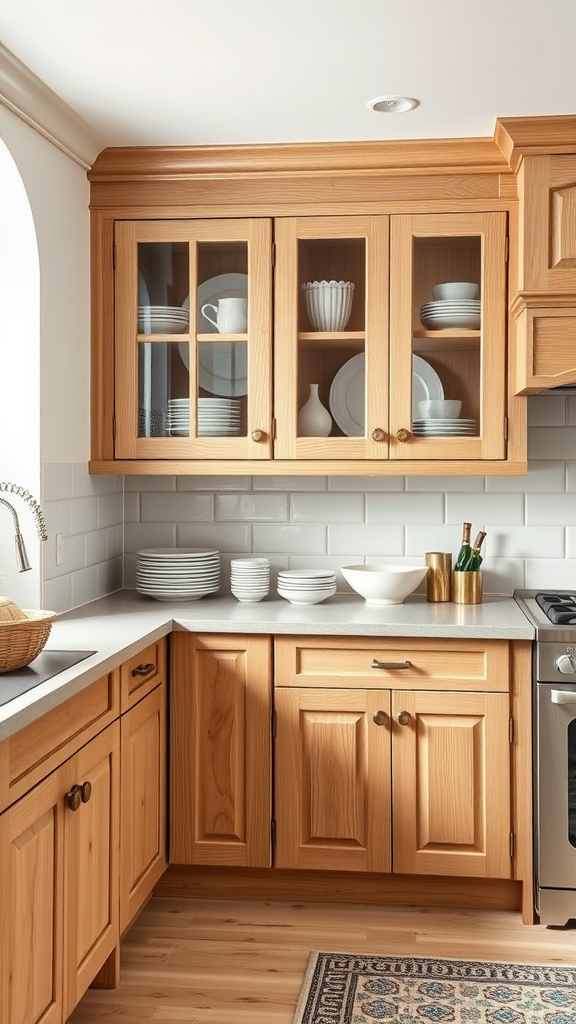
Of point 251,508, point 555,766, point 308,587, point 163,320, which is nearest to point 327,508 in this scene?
point 251,508

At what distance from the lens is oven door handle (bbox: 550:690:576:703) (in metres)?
2.88

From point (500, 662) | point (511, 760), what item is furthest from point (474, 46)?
point (511, 760)

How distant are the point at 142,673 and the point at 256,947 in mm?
828

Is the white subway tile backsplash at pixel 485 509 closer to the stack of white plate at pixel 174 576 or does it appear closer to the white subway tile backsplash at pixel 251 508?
the white subway tile backsplash at pixel 251 508

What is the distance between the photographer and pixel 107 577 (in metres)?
3.61

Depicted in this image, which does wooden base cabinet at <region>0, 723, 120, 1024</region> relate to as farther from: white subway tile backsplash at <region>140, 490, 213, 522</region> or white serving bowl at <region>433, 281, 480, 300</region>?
white serving bowl at <region>433, 281, 480, 300</region>

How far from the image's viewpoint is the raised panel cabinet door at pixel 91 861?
2.20 m

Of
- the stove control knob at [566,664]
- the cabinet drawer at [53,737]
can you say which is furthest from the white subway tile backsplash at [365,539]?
the cabinet drawer at [53,737]

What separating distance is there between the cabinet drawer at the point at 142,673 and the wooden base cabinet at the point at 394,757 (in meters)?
0.36

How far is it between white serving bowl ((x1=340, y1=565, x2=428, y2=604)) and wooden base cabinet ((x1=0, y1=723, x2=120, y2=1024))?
1.07 meters

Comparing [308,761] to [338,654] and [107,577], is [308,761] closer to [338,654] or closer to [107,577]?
[338,654]

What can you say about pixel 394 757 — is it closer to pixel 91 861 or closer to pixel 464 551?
pixel 464 551

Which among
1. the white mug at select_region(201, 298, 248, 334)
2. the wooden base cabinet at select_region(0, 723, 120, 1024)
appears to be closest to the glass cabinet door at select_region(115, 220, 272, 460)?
the white mug at select_region(201, 298, 248, 334)

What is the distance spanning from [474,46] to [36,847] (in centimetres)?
209
